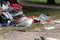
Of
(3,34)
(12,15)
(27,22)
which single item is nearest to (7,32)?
(3,34)

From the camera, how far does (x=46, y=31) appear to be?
29.3 feet

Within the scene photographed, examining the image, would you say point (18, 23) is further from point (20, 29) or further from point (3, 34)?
point (3, 34)

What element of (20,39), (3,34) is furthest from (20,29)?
(20,39)

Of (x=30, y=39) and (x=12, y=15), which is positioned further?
(x=12, y=15)

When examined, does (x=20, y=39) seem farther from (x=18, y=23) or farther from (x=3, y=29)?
(x=18, y=23)

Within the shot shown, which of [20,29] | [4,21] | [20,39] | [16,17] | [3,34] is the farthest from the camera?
[16,17]

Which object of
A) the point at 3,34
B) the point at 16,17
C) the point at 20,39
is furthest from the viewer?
the point at 16,17

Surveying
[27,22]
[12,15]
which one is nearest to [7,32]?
[27,22]

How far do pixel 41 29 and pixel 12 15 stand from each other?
182 cm

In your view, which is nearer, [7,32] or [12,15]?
[7,32]

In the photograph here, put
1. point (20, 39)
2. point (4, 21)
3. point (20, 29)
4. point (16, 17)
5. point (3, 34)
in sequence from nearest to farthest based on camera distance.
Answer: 1. point (20, 39)
2. point (3, 34)
3. point (20, 29)
4. point (4, 21)
5. point (16, 17)

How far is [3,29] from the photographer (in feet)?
30.3

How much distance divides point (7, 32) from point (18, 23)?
1394 millimetres

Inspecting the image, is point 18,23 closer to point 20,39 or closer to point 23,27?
point 23,27
